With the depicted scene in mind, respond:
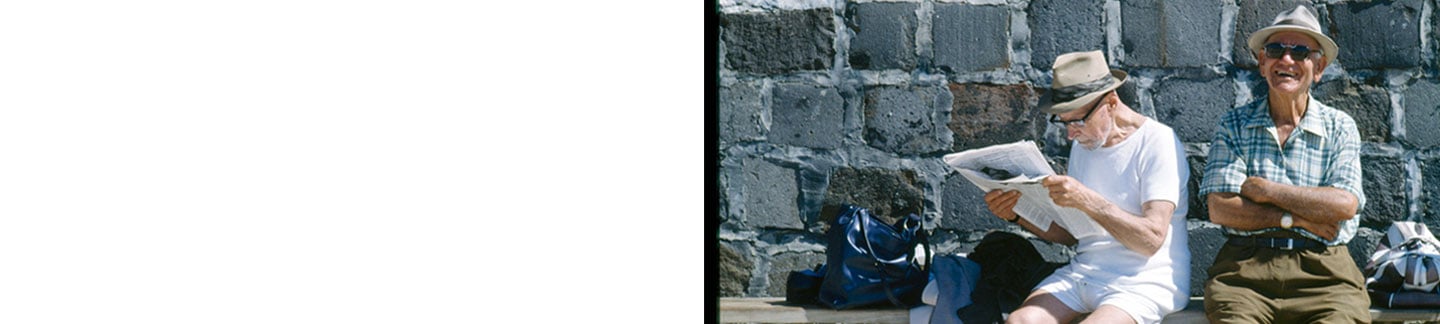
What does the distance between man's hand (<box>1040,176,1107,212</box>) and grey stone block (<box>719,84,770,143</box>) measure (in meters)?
0.68

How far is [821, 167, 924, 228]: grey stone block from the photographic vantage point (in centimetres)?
313

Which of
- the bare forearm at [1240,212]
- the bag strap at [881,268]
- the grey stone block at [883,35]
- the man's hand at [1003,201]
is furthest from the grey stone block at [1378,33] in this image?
the bag strap at [881,268]

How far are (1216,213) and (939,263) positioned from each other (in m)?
0.62

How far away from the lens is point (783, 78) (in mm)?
3137

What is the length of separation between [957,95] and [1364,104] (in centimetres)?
90

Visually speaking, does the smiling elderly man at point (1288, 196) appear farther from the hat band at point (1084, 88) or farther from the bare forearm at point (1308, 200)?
the hat band at point (1084, 88)

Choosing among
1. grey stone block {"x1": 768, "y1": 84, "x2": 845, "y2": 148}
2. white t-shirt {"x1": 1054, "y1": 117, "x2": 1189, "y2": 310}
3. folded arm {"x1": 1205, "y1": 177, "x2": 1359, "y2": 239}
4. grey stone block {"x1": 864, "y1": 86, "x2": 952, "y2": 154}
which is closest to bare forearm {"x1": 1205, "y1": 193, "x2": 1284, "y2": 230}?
folded arm {"x1": 1205, "y1": 177, "x2": 1359, "y2": 239}

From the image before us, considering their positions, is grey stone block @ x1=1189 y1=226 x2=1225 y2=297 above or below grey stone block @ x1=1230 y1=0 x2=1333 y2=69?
below

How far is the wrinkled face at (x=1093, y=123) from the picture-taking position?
2912mm

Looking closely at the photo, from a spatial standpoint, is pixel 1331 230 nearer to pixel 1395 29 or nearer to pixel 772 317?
pixel 1395 29

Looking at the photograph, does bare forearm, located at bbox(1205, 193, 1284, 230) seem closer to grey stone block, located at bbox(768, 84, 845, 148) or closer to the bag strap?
the bag strap

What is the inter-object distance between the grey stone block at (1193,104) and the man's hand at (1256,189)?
5.2 inches

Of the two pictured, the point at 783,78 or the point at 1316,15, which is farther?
the point at 783,78

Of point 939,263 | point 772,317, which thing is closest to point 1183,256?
point 939,263
